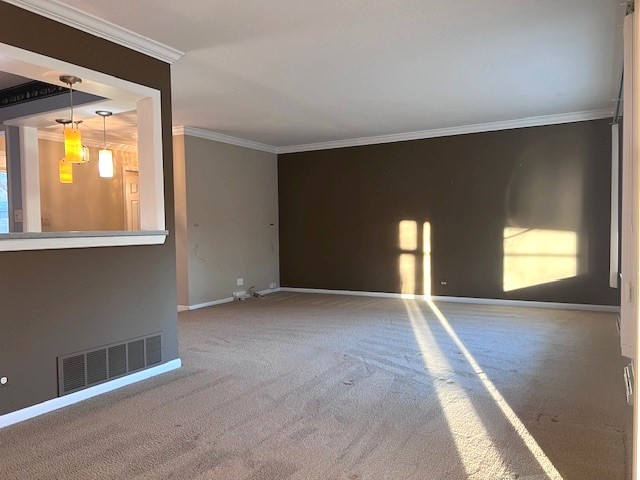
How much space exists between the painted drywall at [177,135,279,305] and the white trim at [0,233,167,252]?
2.96m

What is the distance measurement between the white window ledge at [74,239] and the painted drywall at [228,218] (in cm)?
297

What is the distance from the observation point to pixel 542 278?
628 cm

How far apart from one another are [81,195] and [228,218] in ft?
7.06

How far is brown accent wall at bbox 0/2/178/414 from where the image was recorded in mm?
2803

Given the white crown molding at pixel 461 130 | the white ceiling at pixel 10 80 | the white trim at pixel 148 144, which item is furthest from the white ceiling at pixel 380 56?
the white ceiling at pixel 10 80

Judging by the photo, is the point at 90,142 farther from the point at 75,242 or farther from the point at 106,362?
the point at 106,362

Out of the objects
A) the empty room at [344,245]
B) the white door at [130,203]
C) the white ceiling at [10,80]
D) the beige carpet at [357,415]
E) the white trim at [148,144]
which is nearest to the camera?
the beige carpet at [357,415]

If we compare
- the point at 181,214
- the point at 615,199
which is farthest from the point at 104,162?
the point at 615,199

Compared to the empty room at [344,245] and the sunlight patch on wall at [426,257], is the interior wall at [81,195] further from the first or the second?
the sunlight patch on wall at [426,257]

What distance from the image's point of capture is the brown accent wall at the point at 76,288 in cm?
280

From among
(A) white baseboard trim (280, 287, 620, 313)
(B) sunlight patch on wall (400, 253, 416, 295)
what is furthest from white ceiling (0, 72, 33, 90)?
(B) sunlight patch on wall (400, 253, 416, 295)

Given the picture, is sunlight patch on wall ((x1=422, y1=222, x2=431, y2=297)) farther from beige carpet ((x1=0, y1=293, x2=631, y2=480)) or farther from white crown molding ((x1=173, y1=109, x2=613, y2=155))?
beige carpet ((x1=0, y1=293, x2=631, y2=480))

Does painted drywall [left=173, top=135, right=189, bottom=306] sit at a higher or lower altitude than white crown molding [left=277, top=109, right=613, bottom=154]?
lower

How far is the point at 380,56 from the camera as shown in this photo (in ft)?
12.7
